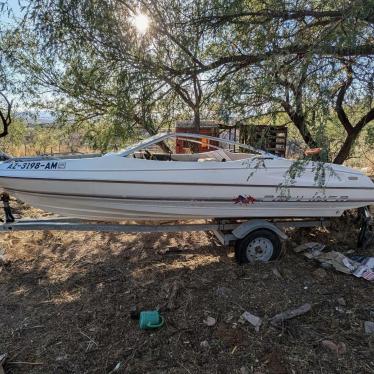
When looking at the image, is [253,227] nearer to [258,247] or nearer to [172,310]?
[258,247]

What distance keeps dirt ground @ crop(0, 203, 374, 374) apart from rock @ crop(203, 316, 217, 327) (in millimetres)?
38

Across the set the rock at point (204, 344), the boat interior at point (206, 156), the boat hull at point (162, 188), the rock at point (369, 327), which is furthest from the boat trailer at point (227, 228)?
the rock at point (204, 344)

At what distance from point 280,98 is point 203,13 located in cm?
122

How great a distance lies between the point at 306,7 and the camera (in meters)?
3.60

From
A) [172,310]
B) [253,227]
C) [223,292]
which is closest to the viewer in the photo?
[172,310]

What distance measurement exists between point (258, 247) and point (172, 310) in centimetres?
159

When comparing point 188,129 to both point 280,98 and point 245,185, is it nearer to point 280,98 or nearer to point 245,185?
point 245,185

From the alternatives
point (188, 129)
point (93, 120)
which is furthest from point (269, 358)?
point (93, 120)

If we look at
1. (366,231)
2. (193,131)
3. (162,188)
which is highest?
(193,131)

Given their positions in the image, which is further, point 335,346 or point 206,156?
point 206,156

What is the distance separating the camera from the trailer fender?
466 cm

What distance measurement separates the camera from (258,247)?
4.79 m

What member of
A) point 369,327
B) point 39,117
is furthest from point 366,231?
point 39,117

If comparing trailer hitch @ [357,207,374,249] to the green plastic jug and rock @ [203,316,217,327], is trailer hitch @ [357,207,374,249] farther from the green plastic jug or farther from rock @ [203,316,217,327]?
the green plastic jug
